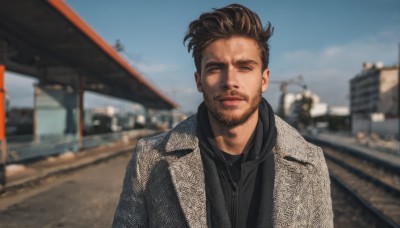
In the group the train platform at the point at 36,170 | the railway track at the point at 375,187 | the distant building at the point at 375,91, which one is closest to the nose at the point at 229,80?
the railway track at the point at 375,187

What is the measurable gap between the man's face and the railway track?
22.5 feet

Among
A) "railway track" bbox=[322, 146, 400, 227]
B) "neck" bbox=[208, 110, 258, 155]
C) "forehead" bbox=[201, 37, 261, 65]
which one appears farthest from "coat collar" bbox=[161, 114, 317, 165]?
"railway track" bbox=[322, 146, 400, 227]

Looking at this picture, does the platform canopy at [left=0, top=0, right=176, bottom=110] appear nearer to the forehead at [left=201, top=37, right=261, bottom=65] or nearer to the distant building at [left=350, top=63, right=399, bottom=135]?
the forehead at [left=201, top=37, right=261, bottom=65]

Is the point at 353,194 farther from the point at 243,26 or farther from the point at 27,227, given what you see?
the point at 243,26

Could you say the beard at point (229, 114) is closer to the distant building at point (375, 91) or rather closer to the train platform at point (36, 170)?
the train platform at point (36, 170)

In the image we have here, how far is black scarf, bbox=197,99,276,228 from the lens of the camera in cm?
184

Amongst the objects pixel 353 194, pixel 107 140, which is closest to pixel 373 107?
pixel 107 140

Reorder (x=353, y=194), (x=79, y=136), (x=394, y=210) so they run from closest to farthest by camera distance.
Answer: (x=394, y=210) < (x=353, y=194) < (x=79, y=136)

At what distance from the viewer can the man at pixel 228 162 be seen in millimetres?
1872

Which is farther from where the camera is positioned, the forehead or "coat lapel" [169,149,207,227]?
the forehead

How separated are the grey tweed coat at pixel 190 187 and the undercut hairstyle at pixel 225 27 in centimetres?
50

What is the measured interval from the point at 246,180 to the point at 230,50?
685 mm

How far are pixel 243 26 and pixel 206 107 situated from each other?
1.64 feet

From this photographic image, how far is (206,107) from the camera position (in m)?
2.17
